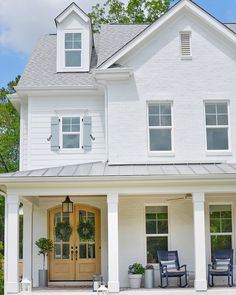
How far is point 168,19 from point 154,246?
23.4 feet

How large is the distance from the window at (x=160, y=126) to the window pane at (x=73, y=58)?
3417mm

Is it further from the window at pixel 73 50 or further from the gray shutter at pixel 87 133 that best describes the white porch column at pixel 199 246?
the window at pixel 73 50

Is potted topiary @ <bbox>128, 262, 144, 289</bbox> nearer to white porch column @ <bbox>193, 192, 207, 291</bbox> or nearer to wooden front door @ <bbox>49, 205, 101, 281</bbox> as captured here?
wooden front door @ <bbox>49, 205, 101, 281</bbox>

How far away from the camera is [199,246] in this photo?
15.2 meters

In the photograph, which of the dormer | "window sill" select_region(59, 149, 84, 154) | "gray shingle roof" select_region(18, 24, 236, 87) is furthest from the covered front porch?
the dormer

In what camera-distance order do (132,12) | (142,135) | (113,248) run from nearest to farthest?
(113,248), (142,135), (132,12)

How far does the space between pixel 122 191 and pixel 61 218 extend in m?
3.77

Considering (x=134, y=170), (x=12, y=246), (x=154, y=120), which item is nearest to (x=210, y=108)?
(x=154, y=120)

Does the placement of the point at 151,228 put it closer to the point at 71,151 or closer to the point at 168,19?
the point at 71,151

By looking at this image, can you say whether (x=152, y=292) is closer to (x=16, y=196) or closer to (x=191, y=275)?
(x=191, y=275)

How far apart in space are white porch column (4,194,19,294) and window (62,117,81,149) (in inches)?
141

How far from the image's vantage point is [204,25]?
59.0ft

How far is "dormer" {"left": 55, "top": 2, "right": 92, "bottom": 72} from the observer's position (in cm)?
1953

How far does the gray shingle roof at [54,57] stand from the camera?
18.8m
